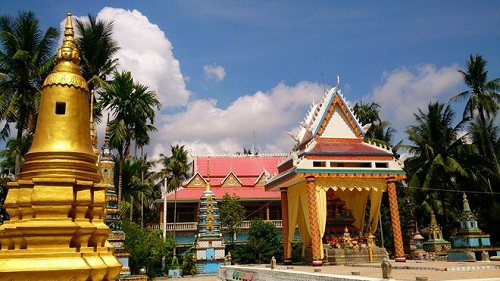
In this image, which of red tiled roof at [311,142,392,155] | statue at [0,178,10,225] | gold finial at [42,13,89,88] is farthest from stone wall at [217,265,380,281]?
statue at [0,178,10,225]

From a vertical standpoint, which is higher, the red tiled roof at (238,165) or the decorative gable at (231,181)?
the red tiled roof at (238,165)

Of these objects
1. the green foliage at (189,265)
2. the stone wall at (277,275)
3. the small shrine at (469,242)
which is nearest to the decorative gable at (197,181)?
the green foliage at (189,265)

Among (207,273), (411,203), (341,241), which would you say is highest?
(411,203)

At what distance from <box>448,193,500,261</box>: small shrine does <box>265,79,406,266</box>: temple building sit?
4.64m

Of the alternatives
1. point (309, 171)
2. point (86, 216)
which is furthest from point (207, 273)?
point (86, 216)

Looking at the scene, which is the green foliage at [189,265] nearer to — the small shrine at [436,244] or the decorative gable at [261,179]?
the decorative gable at [261,179]

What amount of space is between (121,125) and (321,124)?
10738mm

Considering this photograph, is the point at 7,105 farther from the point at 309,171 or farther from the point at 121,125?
the point at 309,171

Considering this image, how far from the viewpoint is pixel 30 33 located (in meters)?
19.7

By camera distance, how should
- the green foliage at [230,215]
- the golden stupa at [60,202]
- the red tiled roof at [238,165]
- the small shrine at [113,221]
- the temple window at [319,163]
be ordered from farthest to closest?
the red tiled roof at [238,165] → the green foliage at [230,215] → the temple window at [319,163] → the small shrine at [113,221] → the golden stupa at [60,202]

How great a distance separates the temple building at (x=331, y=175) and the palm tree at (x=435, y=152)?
30.3 feet

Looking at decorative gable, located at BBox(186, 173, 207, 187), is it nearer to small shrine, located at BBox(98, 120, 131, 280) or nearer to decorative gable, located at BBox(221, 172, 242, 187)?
decorative gable, located at BBox(221, 172, 242, 187)

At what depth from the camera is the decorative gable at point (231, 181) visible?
120ft

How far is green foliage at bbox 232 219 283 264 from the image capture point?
2980 cm
